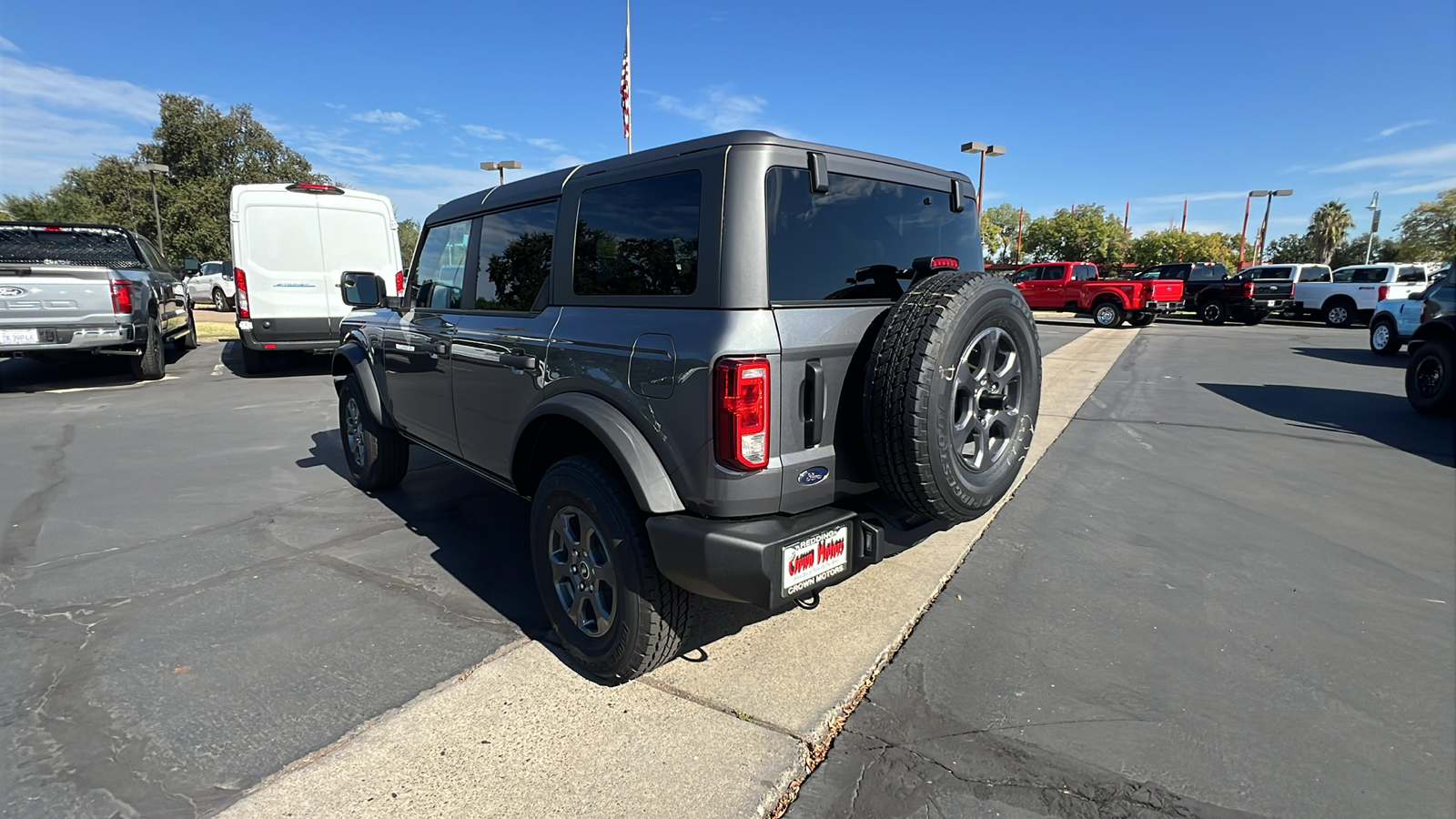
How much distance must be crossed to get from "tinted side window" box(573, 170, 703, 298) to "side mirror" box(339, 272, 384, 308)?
87.0 inches

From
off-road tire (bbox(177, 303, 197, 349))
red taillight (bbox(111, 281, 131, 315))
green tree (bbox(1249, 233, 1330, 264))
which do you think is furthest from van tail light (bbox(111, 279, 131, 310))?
green tree (bbox(1249, 233, 1330, 264))

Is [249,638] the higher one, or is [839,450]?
[839,450]

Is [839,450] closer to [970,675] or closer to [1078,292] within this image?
[970,675]

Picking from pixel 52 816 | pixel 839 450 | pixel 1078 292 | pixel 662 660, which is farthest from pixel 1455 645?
pixel 1078 292

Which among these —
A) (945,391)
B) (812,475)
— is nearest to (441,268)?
(812,475)

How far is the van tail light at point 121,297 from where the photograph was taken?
28.0 feet

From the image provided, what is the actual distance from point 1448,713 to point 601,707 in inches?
116

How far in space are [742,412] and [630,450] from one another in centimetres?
46

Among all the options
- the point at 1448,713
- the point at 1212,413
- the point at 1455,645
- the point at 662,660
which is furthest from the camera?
the point at 1212,413

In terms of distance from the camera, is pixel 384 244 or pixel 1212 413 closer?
pixel 1212 413

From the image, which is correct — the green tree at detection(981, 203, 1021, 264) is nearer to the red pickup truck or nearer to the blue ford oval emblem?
the red pickup truck

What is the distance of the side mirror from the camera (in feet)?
14.6

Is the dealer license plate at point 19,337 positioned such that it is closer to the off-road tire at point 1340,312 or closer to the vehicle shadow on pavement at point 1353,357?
the vehicle shadow on pavement at point 1353,357

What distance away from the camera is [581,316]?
110 inches
